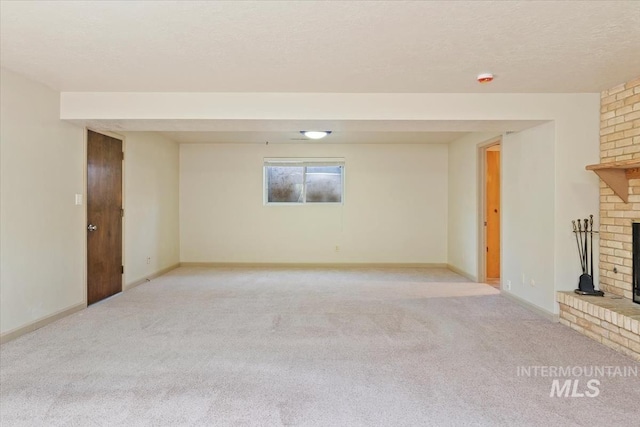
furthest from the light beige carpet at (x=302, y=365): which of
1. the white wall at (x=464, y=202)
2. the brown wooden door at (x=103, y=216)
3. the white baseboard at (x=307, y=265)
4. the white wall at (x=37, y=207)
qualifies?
the white baseboard at (x=307, y=265)

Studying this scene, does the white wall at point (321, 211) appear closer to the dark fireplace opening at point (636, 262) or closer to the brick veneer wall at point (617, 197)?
the brick veneer wall at point (617, 197)

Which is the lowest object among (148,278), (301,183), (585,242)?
(148,278)

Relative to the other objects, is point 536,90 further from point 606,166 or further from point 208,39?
point 208,39

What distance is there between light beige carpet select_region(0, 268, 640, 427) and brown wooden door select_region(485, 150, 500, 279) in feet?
5.84

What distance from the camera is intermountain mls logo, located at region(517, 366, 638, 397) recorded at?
2418 millimetres

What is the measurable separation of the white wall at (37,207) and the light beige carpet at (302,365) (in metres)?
0.31

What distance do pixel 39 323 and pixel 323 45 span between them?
3.63 metres

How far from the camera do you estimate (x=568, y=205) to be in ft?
13.0

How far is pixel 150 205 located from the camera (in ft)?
20.4

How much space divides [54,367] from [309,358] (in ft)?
6.01

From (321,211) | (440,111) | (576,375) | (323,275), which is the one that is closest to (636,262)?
(576,375)

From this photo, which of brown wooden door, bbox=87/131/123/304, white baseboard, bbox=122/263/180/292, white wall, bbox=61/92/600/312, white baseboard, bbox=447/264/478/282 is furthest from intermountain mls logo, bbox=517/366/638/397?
white baseboard, bbox=122/263/180/292

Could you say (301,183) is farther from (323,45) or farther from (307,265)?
(323,45)

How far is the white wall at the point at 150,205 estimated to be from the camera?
553 centimetres
